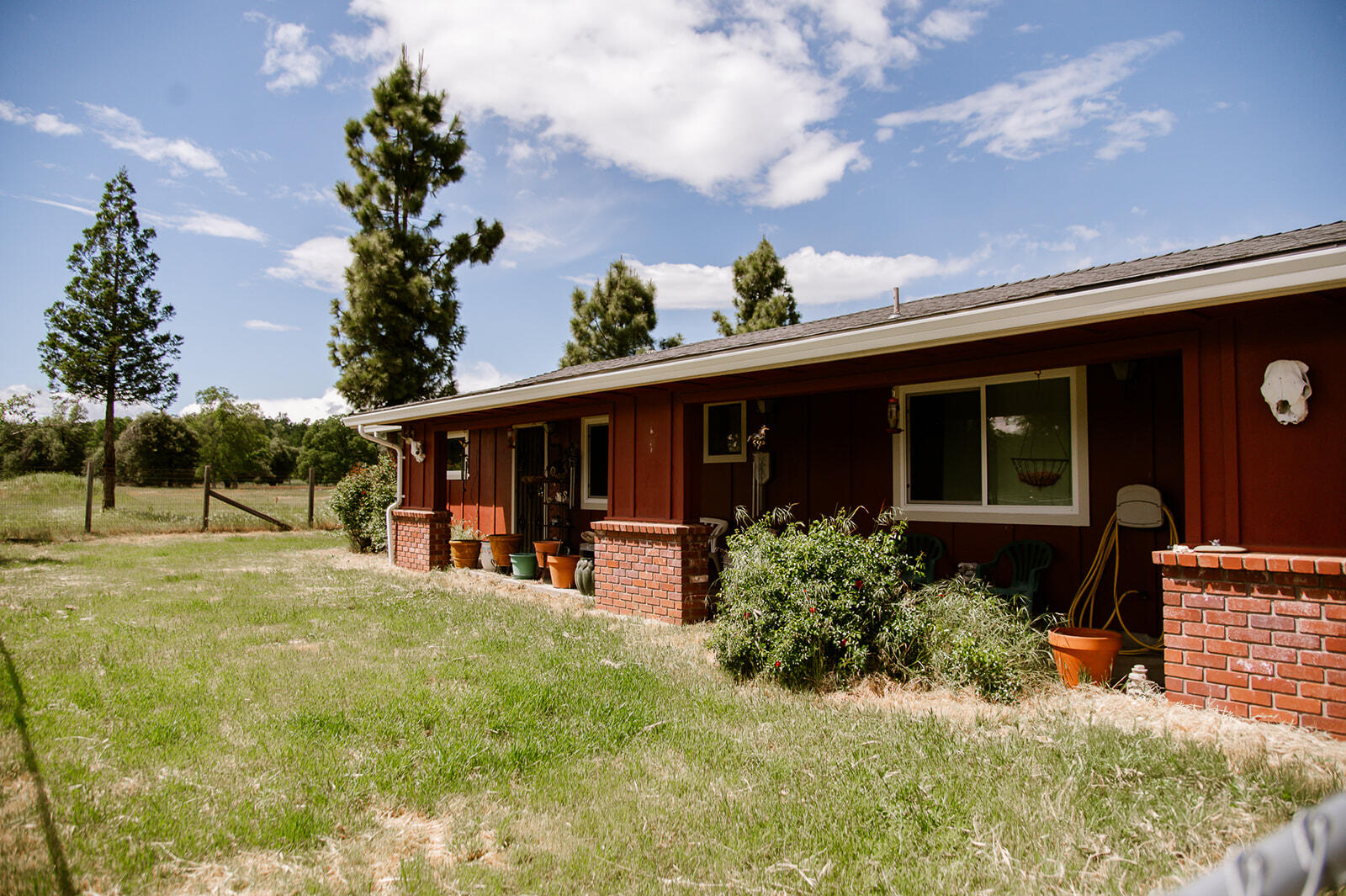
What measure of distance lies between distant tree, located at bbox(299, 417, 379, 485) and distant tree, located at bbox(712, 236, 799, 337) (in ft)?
71.5

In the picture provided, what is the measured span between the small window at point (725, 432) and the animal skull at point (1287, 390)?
5.31 m

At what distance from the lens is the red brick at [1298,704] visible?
358 centimetres

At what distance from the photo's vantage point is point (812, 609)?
4621mm

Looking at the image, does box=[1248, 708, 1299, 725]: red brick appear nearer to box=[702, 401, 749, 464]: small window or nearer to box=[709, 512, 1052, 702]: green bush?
box=[709, 512, 1052, 702]: green bush

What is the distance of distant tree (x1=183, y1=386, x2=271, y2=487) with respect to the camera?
4062 cm

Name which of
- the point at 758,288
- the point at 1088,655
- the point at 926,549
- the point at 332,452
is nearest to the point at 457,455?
the point at 926,549

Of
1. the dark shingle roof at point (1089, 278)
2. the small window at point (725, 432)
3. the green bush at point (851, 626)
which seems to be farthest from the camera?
the small window at point (725, 432)

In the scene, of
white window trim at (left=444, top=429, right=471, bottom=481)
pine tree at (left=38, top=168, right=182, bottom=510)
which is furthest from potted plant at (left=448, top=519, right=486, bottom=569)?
pine tree at (left=38, top=168, right=182, bottom=510)

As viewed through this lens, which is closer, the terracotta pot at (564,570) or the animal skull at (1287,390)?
the animal skull at (1287,390)

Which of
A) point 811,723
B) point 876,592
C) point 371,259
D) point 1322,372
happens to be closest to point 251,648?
point 811,723

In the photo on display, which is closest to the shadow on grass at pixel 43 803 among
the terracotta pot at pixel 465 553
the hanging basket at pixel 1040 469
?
the terracotta pot at pixel 465 553

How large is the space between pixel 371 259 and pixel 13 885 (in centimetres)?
1577

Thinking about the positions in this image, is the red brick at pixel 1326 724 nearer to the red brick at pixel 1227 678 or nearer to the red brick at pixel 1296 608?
the red brick at pixel 1227 678

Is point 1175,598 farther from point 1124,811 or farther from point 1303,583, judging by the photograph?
point 1124,811
